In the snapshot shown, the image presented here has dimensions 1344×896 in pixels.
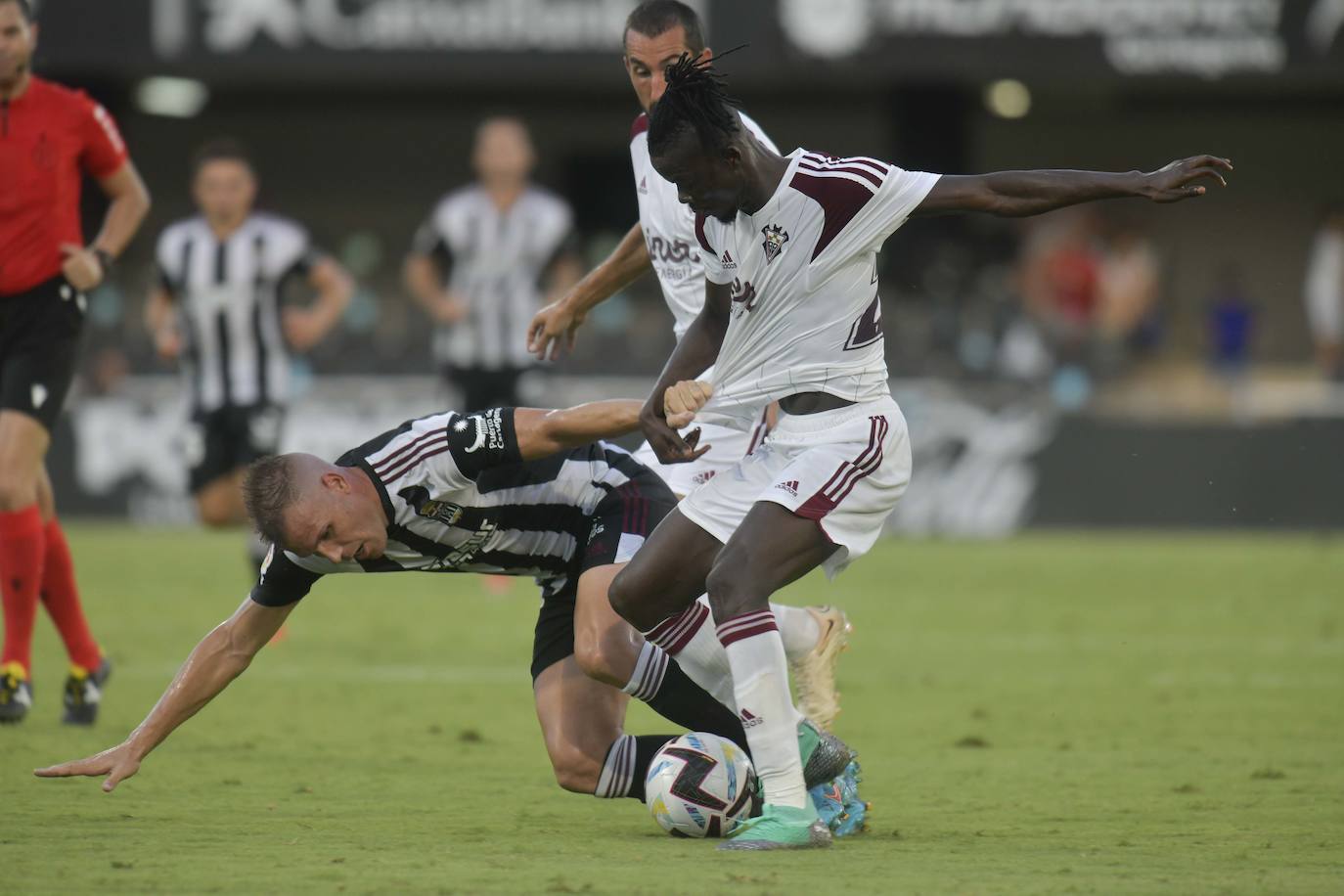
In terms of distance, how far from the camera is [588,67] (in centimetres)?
1778

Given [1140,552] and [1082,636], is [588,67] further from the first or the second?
[1082,636]

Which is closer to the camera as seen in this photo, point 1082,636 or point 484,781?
point 484,781

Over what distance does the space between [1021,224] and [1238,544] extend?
5.54 meters

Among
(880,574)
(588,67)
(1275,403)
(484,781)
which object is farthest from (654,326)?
(484,781)

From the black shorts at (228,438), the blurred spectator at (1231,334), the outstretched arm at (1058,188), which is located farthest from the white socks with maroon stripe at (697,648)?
the blurred spectator at (1231,334)

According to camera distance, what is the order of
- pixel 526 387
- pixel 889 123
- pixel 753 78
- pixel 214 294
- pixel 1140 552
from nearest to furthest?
pixel 214 294
pixel 526 387
pixel 1140 552
pixel 753 78
pixel 889 123

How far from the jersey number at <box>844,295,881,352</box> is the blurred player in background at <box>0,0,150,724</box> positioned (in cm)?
348

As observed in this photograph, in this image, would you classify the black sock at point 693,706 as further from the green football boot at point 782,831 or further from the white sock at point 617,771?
the green football boot at point 782,831

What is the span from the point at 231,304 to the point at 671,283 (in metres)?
5.11

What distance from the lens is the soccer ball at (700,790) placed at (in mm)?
5207

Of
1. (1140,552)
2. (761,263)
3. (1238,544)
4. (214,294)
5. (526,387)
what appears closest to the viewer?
(761,263)

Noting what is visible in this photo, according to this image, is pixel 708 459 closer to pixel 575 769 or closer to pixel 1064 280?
pixel 575 769

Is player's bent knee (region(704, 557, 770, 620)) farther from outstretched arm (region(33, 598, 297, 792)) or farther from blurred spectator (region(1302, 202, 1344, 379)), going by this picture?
blurred spectator (region(1302, 202, 1344, 379))

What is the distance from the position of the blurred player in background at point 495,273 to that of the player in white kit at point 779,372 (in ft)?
23.7
